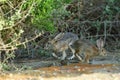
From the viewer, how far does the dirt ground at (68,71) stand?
9.05 meters

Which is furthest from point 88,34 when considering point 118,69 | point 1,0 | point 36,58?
point 1,0

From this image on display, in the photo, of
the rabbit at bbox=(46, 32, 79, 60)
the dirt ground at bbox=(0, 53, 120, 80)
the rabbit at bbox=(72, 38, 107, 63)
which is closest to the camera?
the dirt ground at bbox=(0, 53, 120, 80)

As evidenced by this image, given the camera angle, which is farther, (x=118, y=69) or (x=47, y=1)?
(x=47, y=1)

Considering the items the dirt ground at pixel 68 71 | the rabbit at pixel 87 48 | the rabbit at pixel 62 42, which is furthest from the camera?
the rabbit at pixel 62 42

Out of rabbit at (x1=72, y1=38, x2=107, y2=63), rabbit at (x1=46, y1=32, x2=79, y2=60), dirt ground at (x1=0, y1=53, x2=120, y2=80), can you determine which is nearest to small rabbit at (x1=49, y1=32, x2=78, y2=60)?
rabbit at (x1=46, y1=32, x2=79, y2=60)

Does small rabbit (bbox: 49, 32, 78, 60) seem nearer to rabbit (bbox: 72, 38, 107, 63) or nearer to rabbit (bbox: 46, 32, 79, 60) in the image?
rabbit (bbox: 46, 32, 79, 60)

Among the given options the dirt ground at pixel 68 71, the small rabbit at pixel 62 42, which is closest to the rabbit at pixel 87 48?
the small rabbit at pixel 62 42

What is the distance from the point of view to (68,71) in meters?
9.84

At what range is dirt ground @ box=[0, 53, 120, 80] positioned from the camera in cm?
905

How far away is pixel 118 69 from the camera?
10.2 metres

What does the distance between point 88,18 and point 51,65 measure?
3.12 m

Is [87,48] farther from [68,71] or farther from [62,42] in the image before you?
[68,71]

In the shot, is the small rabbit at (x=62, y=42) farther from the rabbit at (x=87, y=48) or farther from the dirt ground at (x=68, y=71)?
the dirt ground at (x=68, y=71)

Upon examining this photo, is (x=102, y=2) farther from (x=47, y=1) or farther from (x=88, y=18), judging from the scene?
(x=47, y=1)
